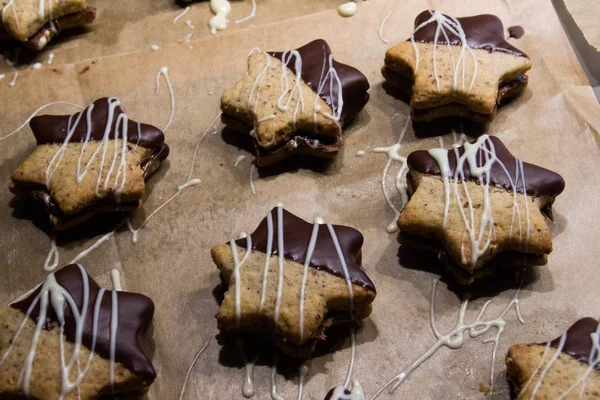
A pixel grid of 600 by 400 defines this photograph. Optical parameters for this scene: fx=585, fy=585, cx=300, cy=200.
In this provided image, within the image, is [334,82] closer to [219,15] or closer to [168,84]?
[168,84]

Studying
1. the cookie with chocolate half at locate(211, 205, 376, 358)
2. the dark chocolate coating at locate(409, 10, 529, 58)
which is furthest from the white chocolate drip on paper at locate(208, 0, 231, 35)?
the cookie with chocolate half at locate(211, 205, 376, 358)

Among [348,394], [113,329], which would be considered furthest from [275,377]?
[113,329]

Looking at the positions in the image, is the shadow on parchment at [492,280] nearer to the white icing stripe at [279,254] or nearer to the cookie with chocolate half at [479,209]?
the cookie with chocolate half at [479,209]

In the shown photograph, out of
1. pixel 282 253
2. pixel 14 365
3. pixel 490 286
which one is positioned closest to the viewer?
pixel 14 365

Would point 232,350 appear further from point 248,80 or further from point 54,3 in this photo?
point 54,3

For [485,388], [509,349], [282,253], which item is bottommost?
[485,388]

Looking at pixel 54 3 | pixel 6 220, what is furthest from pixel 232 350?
pixel 54 3

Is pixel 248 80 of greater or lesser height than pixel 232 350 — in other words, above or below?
above

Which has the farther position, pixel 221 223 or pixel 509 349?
pixel 221 223
